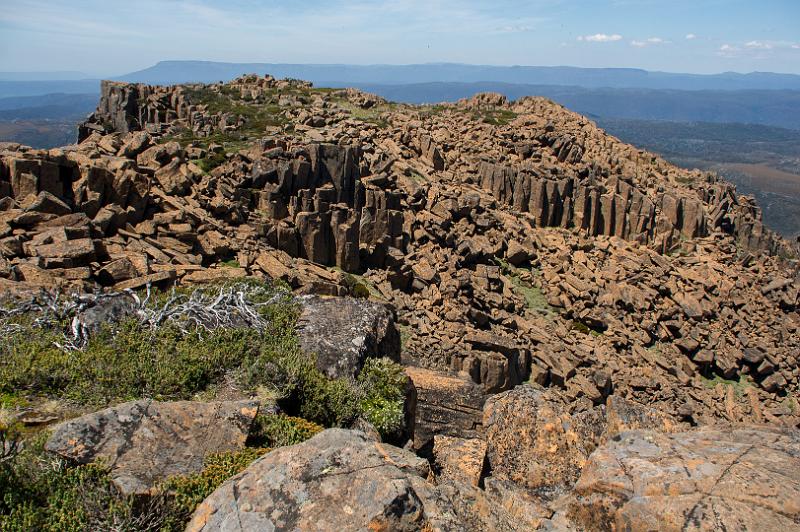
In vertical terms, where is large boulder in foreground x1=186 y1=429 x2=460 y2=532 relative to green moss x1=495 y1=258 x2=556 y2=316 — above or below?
above

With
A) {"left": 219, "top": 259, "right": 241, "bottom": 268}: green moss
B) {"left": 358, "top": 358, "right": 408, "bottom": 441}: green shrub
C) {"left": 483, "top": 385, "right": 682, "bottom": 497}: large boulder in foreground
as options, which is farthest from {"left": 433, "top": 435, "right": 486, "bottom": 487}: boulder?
{"left": 219, "top": 259, "right": 241, "bottom": 268}: green moss

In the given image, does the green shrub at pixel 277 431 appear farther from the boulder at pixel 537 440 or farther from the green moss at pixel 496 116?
the green moss at pixel 496 116

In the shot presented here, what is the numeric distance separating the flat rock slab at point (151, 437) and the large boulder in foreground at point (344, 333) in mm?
3099

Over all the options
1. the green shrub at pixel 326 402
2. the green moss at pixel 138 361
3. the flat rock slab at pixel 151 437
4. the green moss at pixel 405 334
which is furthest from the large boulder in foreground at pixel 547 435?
the green moss at pixel 405 334

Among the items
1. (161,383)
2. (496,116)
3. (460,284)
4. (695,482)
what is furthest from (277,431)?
(496,116)

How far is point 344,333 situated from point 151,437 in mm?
5489

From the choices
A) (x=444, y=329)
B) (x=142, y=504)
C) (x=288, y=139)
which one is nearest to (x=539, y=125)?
(x=288, y=139)

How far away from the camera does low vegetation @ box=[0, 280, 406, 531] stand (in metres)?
7.07

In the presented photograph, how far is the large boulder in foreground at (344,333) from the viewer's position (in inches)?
486

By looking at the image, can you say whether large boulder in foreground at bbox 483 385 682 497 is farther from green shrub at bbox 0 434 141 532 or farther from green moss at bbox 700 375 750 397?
green moss at bbox 700 375 750 397

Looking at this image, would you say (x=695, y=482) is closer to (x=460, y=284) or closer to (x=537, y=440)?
(x=537, y=440)

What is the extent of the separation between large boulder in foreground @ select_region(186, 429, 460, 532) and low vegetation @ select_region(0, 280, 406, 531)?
885mm

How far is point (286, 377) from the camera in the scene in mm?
11102

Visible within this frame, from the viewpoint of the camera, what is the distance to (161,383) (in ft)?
34.9
